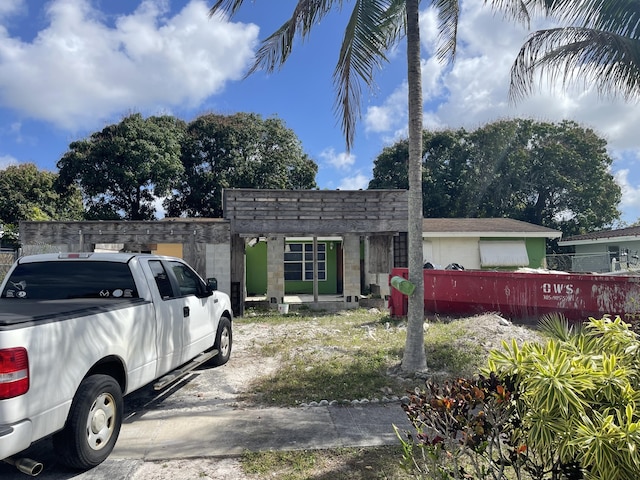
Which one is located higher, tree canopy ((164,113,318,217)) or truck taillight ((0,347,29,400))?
tree canopy ((164,113,318,217))

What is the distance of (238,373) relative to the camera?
23.2 feet

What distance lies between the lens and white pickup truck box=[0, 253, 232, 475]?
304 cm

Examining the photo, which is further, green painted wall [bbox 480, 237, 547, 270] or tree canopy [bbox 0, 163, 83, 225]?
tree canopy [bbox 0, 163, 83, 225]

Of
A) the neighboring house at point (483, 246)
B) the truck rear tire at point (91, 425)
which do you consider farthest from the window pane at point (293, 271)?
the truck rear tire at point (91, 425)

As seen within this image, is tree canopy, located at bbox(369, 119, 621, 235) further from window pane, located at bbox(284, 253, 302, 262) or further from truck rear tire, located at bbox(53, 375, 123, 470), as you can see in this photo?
truck rear tire, located at bbox(53, 375, 123, 470)

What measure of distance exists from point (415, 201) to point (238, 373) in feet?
13.4

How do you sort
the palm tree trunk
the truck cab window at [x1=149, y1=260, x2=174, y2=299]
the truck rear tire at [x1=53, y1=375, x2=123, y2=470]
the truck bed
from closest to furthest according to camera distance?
the truck bed, the truck rear tire at [x1=53, y1=375, x2=123, y2=470], the truck cab window at [x1=149, y1=260, x2=174, y2=299], the palm tree trunk

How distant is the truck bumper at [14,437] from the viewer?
290 cm

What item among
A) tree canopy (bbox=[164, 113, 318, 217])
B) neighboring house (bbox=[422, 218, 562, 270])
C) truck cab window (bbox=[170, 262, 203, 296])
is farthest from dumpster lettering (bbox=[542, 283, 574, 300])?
tree canopy (bbox=[164, 113, 318, 217])

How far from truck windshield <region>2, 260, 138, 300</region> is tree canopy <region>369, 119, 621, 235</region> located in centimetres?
2831

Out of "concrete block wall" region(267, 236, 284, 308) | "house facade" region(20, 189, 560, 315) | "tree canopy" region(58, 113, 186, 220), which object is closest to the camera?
"house facade" region(20, 189, 560, 315)

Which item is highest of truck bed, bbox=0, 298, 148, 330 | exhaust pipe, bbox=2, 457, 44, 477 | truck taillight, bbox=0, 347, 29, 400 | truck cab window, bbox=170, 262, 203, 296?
truck cab window, bbox=170, 262, 203, 296

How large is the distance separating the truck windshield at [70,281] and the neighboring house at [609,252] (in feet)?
72.1

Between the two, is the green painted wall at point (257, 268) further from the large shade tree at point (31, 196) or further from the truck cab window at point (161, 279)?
the large shade tree at point (31, 196)
